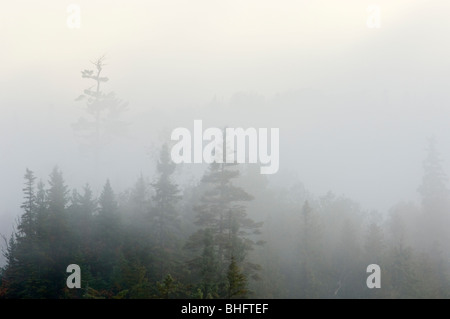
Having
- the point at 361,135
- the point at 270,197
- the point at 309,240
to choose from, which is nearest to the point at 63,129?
the point at 270,197

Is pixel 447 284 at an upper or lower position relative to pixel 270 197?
lower

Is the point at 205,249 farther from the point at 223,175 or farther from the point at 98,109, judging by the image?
the point at 98,109

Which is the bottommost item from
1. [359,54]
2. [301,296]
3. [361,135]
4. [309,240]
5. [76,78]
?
[301,296]

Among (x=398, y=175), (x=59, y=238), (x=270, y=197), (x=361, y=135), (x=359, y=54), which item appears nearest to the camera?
(x=59, y=238)

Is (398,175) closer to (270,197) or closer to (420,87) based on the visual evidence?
(270,197)

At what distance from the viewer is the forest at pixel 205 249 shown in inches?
715

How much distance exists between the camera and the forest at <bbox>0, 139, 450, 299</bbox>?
715 inches

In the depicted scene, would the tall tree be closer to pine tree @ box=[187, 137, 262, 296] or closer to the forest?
the forest

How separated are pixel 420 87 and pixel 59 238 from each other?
117241 millimetres

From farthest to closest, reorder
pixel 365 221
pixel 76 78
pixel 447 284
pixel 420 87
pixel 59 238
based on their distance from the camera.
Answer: pixel 420 87, pixel 76 78, pixel 365 221, pixel 447 284, pixel 59 238

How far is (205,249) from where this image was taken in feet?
55.4

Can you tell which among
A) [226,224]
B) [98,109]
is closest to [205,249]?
[226,224]

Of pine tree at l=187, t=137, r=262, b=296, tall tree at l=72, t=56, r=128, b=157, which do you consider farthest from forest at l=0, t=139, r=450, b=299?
tall tree at l=72, t=56, r=128, b=157

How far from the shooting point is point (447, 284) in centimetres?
2752
